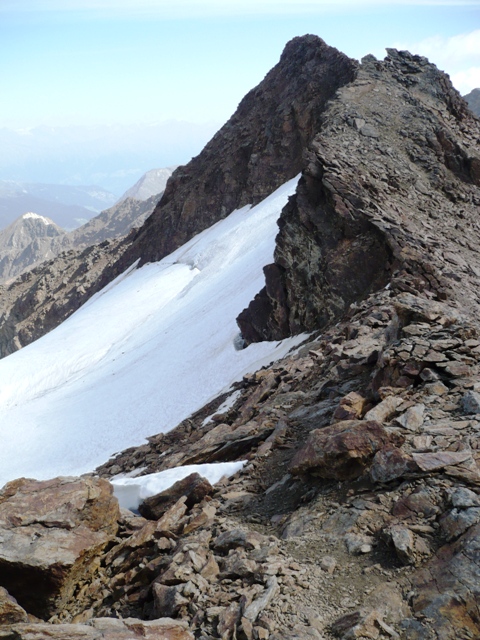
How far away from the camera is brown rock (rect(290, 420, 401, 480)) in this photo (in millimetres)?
7781

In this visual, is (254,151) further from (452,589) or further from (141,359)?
(452,589)

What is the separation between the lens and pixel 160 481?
34.0 feet

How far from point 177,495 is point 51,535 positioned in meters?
2.30

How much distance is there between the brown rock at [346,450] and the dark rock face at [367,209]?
1011 centimetres

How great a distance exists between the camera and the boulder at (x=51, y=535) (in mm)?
7465

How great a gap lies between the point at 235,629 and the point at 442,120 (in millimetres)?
31463

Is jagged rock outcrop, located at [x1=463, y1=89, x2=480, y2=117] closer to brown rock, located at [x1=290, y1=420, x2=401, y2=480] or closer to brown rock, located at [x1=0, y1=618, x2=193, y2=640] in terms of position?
brown rock, located at [x1=290, y1=420, x2=401, y2=480]

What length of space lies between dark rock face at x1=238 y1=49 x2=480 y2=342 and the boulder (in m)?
12.1

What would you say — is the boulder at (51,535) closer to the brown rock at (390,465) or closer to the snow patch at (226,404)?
the brown rock at (390,465)

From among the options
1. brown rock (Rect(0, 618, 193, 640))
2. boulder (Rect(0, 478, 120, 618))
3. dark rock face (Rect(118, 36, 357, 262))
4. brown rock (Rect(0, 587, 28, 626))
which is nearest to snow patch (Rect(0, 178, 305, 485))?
dark rock face (Rect(118, 36, 357, 262))

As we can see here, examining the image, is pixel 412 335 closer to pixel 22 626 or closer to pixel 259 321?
pixel 22 626

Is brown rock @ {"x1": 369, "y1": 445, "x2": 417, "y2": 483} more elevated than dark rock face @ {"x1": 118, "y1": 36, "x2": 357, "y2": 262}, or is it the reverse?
dark rock face @ {"x1": 118, "y1": 36, "x2": 357, "y2": 262}

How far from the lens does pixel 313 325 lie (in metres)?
22.6

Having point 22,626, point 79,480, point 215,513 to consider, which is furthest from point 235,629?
point 79,480
